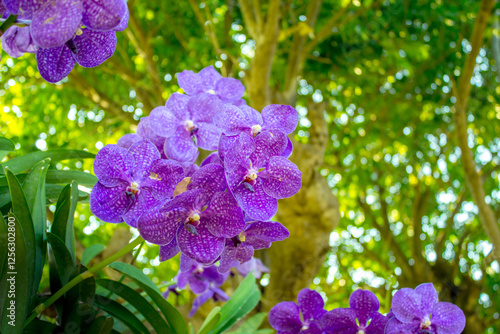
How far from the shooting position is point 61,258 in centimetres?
61

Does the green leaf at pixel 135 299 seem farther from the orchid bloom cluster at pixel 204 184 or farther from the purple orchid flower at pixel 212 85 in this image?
the purple orchid flower at pixel 212 85

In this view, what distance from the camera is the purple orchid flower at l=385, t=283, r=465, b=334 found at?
25.2 inches

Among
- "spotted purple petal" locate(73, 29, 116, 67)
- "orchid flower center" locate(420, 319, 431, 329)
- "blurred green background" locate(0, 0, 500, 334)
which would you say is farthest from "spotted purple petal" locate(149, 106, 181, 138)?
"blurred green background" locate(0, 0, 500, 334)

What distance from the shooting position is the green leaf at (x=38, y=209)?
60 centimetres

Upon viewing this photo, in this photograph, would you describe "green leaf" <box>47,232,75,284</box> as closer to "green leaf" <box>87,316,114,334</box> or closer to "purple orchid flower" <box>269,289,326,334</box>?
"green leaf" <box>87,316,114,334</box>

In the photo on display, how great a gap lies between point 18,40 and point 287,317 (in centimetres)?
60

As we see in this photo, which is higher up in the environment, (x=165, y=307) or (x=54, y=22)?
(x=54, y=22)

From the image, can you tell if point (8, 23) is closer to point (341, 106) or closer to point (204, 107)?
point (204, 107)

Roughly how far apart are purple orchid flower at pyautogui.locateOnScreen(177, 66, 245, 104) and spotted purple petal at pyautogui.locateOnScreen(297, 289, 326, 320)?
350mm

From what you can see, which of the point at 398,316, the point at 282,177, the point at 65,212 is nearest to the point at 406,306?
the point at 398,316

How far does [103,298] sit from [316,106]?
2.25 m

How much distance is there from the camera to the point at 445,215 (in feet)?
18.1

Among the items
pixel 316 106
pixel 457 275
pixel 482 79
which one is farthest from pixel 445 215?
pixel 316 106

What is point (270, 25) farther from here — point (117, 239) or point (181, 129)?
point (181, 129)
